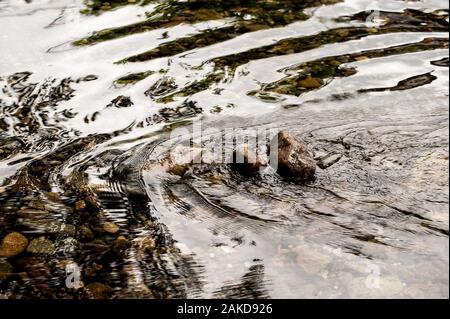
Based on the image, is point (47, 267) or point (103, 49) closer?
point (47, 267)

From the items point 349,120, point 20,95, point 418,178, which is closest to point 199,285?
point 418,178

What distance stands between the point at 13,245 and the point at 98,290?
34.8 inches

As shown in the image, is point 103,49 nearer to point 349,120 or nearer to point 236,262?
point 349,120

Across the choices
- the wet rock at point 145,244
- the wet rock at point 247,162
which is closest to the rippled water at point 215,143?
the wet rock at point 145,244

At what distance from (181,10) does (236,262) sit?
→ 5.73 meters

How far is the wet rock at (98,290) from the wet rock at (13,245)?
2.36 ft

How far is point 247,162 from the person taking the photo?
480 cm

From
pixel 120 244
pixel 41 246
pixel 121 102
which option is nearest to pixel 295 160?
pixel 120 244

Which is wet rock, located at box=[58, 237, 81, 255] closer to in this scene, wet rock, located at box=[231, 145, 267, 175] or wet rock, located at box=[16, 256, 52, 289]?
wet rock, located at box=[16, 256, 52, 289]

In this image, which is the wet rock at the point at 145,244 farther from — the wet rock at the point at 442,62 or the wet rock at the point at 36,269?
the wet rock at the point at 442,62

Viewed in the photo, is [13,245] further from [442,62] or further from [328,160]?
[442,62]

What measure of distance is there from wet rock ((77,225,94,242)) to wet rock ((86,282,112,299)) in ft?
1.64

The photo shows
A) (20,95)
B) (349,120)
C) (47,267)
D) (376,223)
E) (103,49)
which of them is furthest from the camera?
(103,49)
